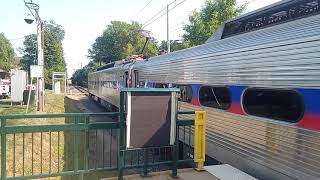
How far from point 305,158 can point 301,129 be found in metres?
0.35

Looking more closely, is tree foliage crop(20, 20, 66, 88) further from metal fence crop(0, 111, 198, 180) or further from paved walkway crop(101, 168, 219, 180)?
paved walkway crop(101, 168, 219, 180)

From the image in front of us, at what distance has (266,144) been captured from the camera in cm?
516

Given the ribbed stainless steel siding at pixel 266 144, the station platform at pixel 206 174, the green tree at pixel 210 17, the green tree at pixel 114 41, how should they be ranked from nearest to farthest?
the ribbed stainless steel siding at pixel 266 144, the station platform at pixel 206 174, the green tree at pixel 210 17, the green tree at pixel 114 41

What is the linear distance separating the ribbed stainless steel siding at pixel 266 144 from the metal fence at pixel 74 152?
1.94 ft

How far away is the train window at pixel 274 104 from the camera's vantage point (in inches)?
183

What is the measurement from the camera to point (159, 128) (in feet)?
18.7

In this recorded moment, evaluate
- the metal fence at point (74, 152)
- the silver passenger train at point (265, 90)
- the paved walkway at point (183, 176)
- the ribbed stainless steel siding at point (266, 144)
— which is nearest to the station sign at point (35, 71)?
the metal fence at point (74, 152)

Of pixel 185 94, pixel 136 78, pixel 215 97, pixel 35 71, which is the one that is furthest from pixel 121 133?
pixel 35 71

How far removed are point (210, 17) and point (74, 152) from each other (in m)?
21.6

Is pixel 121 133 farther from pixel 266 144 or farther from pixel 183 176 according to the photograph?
pixel 266 144

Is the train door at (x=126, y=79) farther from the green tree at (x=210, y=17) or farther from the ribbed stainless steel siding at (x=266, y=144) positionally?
the green tree at (x=210, y=17)

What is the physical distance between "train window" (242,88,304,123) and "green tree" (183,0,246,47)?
2104 cm

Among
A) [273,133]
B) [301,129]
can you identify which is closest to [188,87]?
[273,133]

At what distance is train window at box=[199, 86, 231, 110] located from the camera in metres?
6.40
